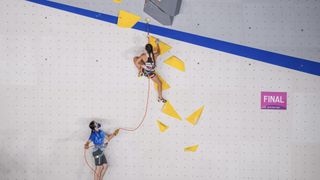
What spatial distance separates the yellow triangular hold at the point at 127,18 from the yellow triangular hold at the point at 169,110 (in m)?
0.75

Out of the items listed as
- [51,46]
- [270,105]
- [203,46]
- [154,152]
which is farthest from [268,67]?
[51,46]

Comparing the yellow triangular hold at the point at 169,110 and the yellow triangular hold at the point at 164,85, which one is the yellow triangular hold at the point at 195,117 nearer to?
the yellow triangular hold at the point at 169,110

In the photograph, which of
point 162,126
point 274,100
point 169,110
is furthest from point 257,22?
point 162,126

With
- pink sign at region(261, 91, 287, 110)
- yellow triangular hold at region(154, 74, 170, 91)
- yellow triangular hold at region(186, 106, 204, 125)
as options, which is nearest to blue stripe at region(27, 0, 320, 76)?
pink sign at region(261, 91, 287, 110)

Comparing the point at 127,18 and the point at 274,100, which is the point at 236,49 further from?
the point at 127,18

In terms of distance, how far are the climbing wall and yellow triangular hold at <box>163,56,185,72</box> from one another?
0.02 metres

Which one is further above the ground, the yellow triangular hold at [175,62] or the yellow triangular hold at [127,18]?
the yellow triangular hold at [127,18]

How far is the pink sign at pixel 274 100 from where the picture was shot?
9.05 ft

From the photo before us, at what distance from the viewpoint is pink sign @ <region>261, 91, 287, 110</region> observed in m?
2.76

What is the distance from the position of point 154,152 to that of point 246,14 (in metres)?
1.43

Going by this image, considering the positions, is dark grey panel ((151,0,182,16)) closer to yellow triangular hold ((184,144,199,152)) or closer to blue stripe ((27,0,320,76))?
blue stripe ((27,0,320,76))

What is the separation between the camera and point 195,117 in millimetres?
2814

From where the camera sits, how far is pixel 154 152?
288 cm

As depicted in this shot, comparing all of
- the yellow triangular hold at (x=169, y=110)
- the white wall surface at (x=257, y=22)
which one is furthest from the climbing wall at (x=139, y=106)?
the white wall surface at (x=257, y=22)
